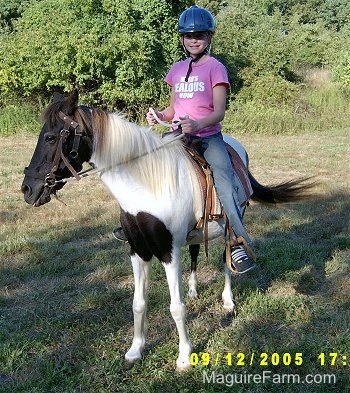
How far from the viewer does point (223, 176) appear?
3588mm

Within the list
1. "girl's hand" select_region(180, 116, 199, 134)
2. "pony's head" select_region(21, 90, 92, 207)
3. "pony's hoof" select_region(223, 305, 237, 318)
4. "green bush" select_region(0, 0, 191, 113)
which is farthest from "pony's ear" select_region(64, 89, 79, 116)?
"green bush" select_region(0, 0, 191, 113)

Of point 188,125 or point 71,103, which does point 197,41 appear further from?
point 71,103

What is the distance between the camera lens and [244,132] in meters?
14.6

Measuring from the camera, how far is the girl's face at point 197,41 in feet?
11.6

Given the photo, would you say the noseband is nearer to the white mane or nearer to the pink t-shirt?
the white mane

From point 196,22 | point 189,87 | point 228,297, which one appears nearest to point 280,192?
point 228,297

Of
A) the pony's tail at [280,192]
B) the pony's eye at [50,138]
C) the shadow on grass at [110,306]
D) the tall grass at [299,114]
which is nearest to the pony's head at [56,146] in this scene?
the pony's eye at [50,138]

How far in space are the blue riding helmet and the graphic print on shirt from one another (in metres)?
0.34

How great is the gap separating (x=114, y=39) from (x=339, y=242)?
33.4 feet

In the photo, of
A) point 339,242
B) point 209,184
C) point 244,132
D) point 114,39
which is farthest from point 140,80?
point 209,184

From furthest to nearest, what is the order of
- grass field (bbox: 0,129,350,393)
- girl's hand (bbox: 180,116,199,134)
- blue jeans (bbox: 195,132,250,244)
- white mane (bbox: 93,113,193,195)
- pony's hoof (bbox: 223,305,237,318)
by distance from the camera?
pony's hoof (bbox: 223,305,237,318)
blue jeans (bbox: 195,132,250,244)
grass field (bbox: 0,129,350,393)
girl's hand (bbox: 180,116,199,134)
white mane (bbox: 93,113,193,195)

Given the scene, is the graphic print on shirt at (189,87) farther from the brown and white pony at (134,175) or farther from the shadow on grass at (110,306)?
the shadow on grass at (110,306)

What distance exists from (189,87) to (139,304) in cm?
166

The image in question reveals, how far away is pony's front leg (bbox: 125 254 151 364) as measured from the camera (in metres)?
3.52
